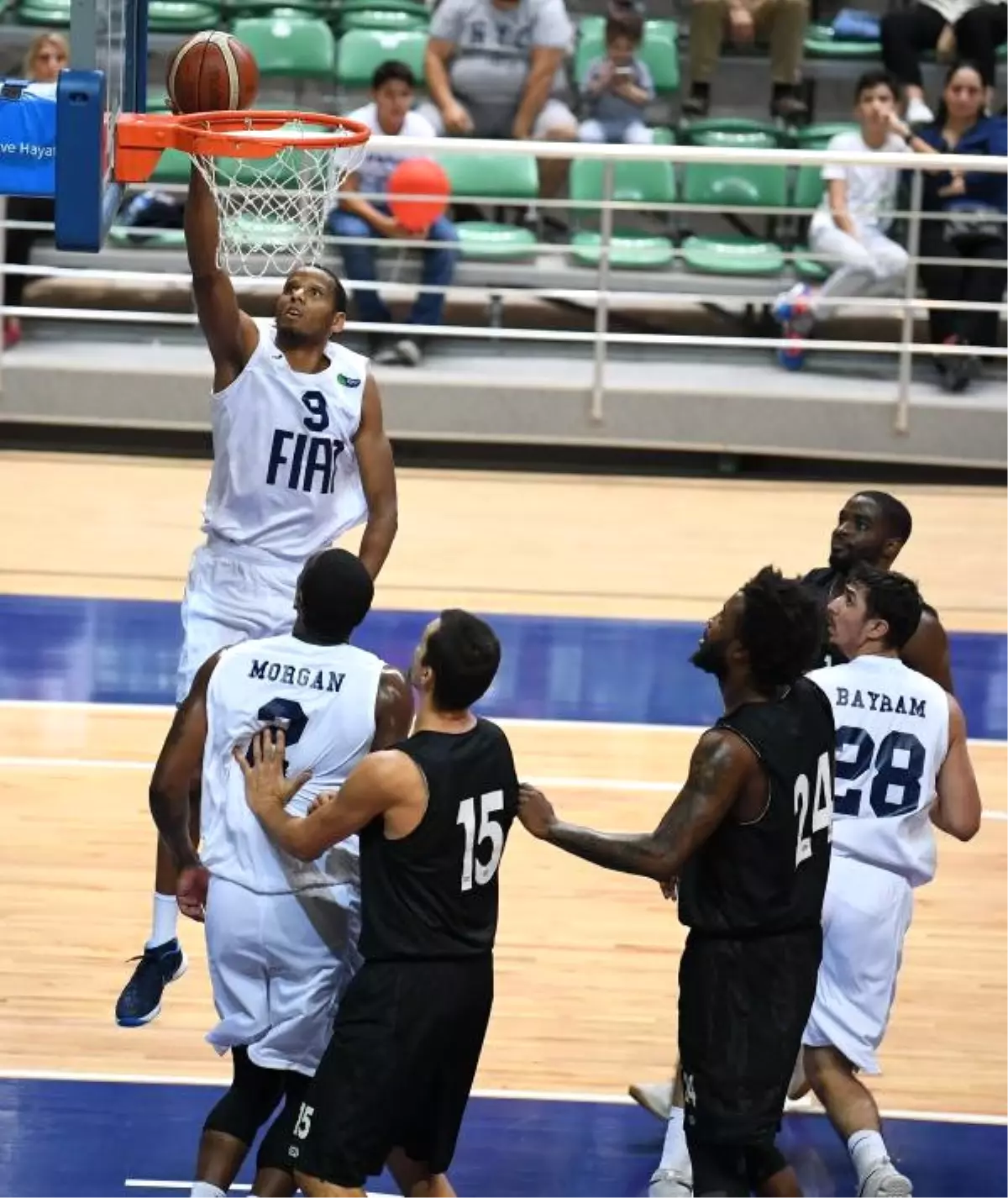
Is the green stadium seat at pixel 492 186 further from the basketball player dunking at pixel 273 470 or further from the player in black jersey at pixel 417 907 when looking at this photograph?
the player in black jersey at pixel 417 907

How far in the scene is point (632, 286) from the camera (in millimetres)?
12930

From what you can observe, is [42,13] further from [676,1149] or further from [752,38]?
[676,1149]

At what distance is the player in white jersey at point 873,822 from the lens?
17.0 feet

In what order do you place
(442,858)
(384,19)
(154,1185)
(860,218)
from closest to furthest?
(442,858) → (154,1185) → (860,218) → (384,19)

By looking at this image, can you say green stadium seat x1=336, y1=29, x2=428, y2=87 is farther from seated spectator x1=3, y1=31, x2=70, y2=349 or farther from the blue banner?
the blue banner

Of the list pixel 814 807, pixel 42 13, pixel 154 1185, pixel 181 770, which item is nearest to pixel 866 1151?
pixel 814 807

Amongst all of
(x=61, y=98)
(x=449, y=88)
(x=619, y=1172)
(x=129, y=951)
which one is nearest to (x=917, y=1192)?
(x=619, y=1172)

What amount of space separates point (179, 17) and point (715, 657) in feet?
32.0

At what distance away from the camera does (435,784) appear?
4.34 meters

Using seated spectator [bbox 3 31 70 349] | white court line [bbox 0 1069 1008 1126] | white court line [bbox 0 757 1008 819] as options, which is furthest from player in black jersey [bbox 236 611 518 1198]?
seated spectator [bbox 3 31 70 349]

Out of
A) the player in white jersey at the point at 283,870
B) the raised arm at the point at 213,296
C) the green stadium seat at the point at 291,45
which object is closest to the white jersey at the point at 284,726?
the player in white jersey at the point at 283,870

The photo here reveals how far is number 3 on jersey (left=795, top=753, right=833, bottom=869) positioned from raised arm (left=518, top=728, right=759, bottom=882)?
14 cm

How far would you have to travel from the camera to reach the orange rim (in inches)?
216

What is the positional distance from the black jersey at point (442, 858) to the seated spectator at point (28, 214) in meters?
8.19
